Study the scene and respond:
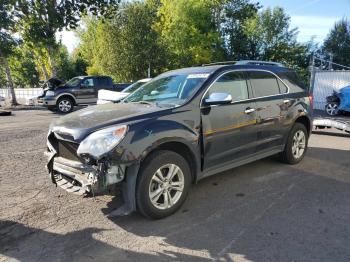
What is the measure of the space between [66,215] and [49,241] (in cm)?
62

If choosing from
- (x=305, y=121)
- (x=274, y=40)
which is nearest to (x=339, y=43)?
(x=274, y=40)

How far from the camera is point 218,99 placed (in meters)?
4.37

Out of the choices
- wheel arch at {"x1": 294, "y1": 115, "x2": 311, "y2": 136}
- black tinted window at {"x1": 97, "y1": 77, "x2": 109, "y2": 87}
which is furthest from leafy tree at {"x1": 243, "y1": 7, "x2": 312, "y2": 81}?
wheel arch at {"x1": 294, "y1": 115, "x2": 311, "y2": 136}

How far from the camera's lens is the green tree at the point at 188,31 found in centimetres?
3184

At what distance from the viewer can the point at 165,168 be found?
160 inches

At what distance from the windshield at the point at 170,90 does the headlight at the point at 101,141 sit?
0.99 meters

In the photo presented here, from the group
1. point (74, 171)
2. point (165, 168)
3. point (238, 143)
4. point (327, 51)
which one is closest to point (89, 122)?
point (74, 171)

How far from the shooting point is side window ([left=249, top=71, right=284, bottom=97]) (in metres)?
5.30

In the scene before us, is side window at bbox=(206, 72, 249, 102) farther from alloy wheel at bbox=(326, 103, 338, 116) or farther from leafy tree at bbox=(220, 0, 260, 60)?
leafy tree at bbox=(220, 0, 260, 60)

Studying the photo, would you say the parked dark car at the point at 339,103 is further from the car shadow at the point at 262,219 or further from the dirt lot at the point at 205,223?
the car shadow at the point at 262,219

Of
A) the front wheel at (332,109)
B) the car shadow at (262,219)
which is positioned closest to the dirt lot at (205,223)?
the car shadow at (262,219)

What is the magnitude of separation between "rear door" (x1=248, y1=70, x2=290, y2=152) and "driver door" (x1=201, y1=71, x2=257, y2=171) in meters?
0.17

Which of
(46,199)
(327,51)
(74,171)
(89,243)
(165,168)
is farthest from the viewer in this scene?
(327,51)

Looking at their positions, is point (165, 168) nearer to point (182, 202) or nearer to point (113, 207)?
point (182, 202)
